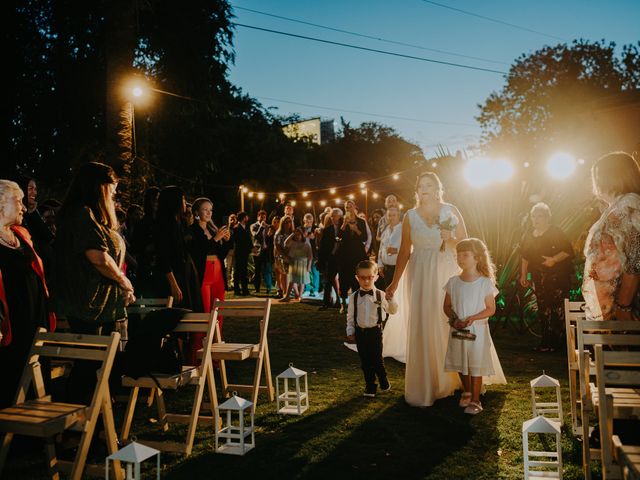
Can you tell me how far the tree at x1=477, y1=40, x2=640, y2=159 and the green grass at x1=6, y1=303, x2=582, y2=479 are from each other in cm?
3385

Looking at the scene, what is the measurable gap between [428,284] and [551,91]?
121 feet

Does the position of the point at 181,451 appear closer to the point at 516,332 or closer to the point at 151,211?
the point at 151,211

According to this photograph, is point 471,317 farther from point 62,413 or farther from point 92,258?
point 62,413

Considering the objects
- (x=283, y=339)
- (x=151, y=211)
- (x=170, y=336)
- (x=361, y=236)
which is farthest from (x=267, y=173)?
(x=170, y=336)

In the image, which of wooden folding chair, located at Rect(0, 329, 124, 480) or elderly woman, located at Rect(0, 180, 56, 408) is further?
elderly woman, located at Rect(0, 180, 56, 408)

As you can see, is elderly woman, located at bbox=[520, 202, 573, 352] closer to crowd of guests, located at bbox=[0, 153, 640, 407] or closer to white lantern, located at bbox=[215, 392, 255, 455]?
crowd of guests, located at bbox=[0, 153, 640, 407]

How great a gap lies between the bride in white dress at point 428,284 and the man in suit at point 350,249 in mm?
5383

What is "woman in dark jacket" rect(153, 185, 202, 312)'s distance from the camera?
5.86 meters

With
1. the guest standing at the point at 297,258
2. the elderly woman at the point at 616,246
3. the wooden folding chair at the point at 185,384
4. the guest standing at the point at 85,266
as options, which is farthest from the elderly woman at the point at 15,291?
the guest standing at the point at 297,258

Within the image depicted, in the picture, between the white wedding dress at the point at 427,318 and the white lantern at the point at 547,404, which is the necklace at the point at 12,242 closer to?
the white wedding dress at the point at 427,318

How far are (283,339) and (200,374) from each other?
4.91 m

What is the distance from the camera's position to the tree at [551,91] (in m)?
37.1

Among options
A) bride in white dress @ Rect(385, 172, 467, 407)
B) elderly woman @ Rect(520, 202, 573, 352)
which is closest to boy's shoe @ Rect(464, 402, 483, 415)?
bride in white dress @ Rect(385, 172, 467, 407)

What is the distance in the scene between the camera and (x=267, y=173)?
34.8 meters
